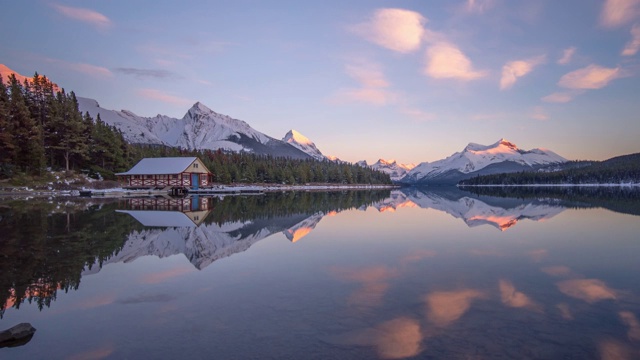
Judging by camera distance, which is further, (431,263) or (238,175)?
(238,175)

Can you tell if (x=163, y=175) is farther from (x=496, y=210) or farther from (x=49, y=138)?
(x=496, y=210)

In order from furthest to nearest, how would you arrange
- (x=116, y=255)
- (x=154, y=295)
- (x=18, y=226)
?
(x=18, y=226) < (x=116, y=255) < (x=154, y=295)

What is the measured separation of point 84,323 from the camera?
8891 mm

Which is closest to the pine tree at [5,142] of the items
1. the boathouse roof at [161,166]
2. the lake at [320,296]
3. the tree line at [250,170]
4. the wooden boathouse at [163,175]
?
the wooden boathouse at [163,175]

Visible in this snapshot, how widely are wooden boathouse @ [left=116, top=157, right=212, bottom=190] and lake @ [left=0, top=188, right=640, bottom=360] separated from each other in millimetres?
66759

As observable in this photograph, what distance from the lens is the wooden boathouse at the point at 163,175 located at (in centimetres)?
8581

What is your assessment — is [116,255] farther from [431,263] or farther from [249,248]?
[431,263]

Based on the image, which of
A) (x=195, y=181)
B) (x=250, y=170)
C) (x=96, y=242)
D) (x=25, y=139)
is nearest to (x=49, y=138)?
(x=25, y=139)

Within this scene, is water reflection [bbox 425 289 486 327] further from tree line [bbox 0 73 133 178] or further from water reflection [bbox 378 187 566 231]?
tree line [bbox 0 73 133 178]

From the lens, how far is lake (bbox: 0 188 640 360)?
7488mm

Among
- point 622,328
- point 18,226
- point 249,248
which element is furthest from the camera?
point 18,226

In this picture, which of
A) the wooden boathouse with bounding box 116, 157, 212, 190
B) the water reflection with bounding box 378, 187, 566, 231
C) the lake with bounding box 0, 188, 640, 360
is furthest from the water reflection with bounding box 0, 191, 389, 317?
the wooden boathouse with bounding box 116, 157, 212, 190

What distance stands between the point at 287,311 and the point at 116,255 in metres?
10.9

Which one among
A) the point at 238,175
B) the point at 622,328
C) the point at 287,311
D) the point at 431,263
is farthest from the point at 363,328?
the point at 238,175
